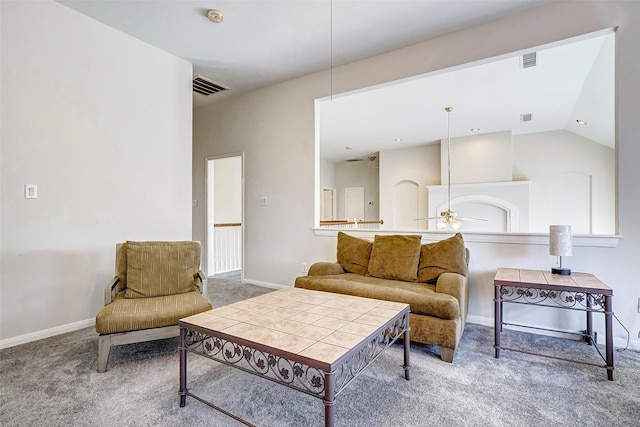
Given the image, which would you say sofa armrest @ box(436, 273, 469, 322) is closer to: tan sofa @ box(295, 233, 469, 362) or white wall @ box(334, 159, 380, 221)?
tan sofa @ box(295, 233, 469, 362)

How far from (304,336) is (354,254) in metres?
1.90

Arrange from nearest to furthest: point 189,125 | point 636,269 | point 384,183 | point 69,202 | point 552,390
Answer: point 552,390 < point 636,269 < point 69,202 < point 189,125 < point 384,183

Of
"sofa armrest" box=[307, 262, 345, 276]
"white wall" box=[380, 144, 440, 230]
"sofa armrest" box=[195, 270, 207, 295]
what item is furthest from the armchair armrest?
"white wall" box=[380, 144, 440, 230]

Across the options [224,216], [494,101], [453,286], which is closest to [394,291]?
[453,286]

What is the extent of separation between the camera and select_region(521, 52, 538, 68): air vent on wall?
3.32 meters

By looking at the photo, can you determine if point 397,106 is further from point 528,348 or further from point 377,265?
point 528,348

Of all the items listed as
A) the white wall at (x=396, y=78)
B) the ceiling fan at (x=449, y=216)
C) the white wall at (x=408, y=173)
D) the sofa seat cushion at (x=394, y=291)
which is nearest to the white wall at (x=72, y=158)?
the white wall at (x=396, y=78)

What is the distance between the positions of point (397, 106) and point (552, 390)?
4204 millimetres

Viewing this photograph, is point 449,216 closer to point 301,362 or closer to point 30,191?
point 301,362

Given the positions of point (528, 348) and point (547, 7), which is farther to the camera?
point (547, 7)

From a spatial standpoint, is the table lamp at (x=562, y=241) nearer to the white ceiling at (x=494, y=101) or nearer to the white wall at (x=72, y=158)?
the white ceiling at (x=494, y=101)

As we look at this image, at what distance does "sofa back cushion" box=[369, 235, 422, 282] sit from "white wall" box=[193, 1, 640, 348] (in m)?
0.62

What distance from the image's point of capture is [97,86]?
305 centimetres

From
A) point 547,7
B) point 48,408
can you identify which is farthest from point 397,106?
point 48,408
